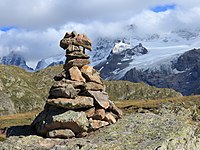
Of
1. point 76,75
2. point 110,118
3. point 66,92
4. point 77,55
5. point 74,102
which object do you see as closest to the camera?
point 74,102

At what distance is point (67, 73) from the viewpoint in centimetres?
3716

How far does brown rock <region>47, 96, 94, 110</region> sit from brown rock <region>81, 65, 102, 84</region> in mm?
2875

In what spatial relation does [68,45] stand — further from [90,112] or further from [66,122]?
[66,122]

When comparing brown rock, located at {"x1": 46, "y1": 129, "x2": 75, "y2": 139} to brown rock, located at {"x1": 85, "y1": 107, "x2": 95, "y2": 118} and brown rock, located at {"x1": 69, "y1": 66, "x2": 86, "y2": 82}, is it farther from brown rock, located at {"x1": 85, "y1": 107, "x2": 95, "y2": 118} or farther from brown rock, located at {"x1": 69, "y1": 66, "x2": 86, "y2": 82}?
brown rock, located at {"x1": 69, "y1": 66, "x2": 86, "y2": 82}

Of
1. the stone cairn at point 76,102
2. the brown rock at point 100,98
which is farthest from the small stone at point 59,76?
the brown rock at point 100,98

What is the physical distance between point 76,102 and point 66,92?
125cm

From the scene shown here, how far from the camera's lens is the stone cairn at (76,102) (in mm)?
32625

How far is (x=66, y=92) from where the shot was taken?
34.0 m

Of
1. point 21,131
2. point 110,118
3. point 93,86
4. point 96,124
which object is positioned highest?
point 93,86

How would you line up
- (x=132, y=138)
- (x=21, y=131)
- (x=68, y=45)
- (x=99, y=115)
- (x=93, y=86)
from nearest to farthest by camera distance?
(x=132, y=138) → (x=99, y=115) → (x=21, y=131) → (x=93, y=86) → (x=68, y=45)

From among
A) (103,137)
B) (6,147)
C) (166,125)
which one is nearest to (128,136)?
(103,137)

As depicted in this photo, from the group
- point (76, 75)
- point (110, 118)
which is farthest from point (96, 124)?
point (76, 75)

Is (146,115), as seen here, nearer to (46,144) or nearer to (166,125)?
(166,125)

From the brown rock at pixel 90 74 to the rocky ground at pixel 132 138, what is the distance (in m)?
4.58
